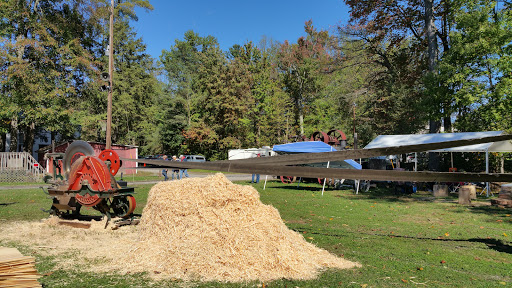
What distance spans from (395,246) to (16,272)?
563 centimetres

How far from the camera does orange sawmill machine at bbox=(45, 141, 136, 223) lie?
24.2 feet

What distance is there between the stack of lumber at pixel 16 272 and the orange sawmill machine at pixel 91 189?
518cm

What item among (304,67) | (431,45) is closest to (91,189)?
(431,45)

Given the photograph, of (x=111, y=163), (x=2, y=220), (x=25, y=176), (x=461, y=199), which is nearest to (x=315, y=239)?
(x=111, y=163)

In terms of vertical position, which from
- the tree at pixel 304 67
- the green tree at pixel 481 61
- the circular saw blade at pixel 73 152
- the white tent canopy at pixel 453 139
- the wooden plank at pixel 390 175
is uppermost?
the tree at pixel 304 67

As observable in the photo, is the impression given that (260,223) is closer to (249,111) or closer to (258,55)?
(249,111)

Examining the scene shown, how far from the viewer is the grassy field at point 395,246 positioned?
4.25 meters

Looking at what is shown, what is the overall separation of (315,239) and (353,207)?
18.3ft

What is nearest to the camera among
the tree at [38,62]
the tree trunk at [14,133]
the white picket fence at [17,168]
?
the white picket fence at [17,168]

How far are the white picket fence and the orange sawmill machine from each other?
17077mm

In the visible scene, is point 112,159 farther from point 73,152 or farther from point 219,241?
point 219,241

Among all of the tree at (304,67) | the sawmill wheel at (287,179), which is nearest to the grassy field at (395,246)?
the sawmill wheel at (287,179)

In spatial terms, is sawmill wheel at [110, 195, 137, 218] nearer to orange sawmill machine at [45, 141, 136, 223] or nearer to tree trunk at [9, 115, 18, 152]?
orange sawmill machine at [45, 141, 136, 223]

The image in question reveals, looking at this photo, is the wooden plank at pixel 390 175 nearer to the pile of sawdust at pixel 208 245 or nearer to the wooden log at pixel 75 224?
the pile of sawdust at pixel 208 245
